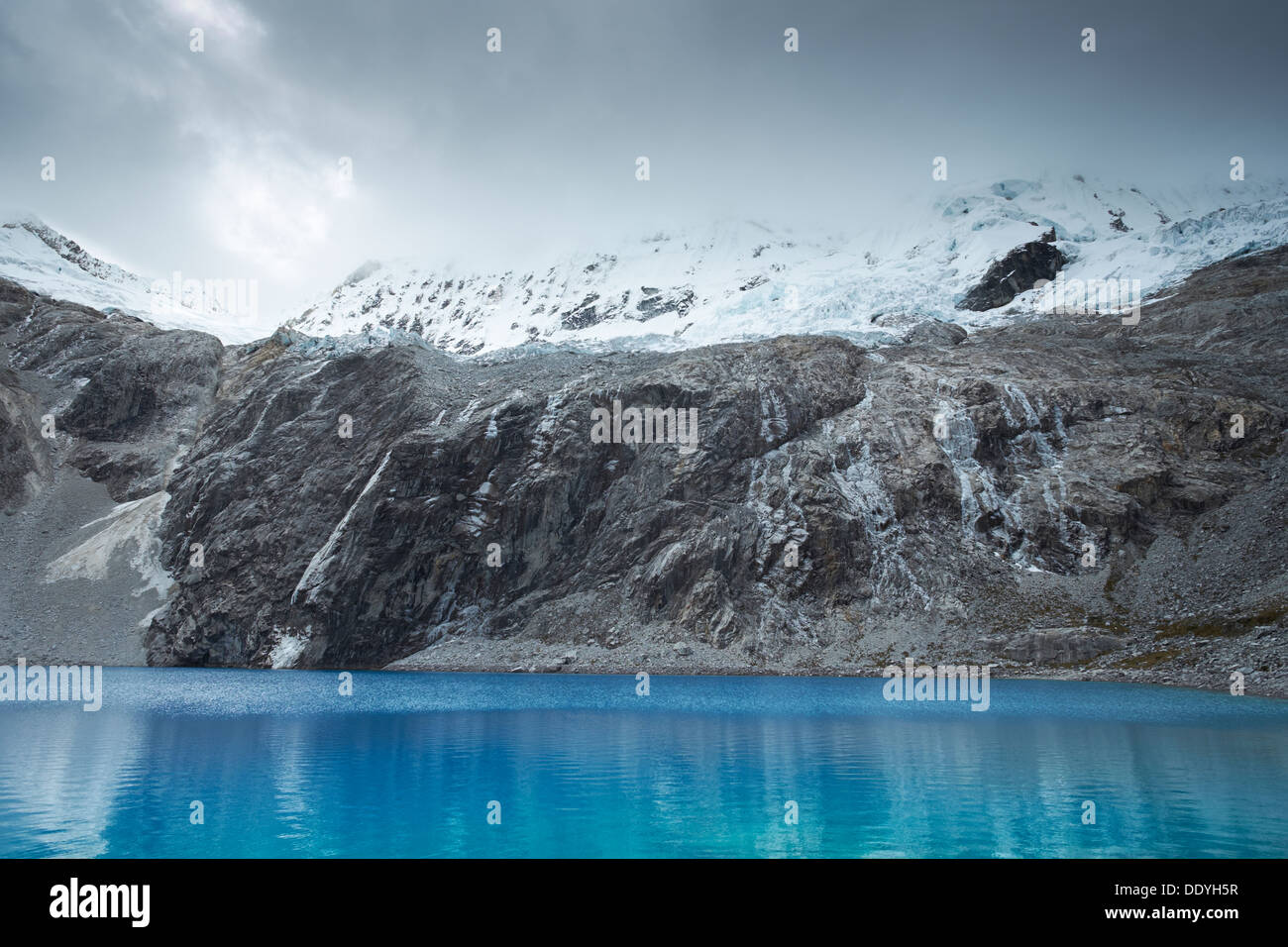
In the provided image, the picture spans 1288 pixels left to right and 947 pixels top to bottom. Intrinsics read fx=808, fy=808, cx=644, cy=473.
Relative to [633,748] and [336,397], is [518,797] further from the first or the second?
[336,397]

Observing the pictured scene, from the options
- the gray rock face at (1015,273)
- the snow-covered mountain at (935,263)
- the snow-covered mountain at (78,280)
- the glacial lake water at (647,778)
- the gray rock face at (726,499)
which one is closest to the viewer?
the glacial lake water at (647,778)

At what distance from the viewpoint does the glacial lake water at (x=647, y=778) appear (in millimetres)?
18969

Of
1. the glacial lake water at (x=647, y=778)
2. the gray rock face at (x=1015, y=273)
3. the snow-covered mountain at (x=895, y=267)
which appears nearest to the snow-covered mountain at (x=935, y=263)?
the snow-covered mountain at (x=895, y=267)

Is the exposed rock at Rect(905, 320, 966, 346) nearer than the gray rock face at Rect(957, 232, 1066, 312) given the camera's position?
Yes

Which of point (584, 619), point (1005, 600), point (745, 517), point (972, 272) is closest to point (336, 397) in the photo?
point (584, 619)

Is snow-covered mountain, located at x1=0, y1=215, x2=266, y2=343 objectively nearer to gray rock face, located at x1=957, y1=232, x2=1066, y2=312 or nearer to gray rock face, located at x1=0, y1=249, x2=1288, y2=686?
gray rock face, located at x1=0, y1=249, x2=1288, y2=686

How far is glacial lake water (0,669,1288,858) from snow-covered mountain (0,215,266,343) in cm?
14781

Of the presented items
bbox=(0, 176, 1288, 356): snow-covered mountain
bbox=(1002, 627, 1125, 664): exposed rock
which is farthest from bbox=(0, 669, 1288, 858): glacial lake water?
bbox=(0, 176, 1288, 356): snow-covered mountain

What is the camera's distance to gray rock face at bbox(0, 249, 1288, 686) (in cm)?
6844

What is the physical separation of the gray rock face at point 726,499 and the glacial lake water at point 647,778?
21.6m

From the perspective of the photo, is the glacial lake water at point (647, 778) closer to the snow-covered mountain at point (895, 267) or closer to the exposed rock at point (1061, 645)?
the exposed rock at point (1061, 645)

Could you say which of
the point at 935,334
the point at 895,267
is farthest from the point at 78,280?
the point at 935,334

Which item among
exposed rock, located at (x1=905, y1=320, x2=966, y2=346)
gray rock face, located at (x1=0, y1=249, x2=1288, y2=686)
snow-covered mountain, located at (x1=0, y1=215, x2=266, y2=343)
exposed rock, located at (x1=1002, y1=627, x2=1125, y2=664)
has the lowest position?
exposed rock, located at (x1=1002, y1=627, x2=1125, y2=664)

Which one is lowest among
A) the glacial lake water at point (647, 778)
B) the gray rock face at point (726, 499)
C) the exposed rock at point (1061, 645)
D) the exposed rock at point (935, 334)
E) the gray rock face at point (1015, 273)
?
the exposed rock at point (1061, 645)
